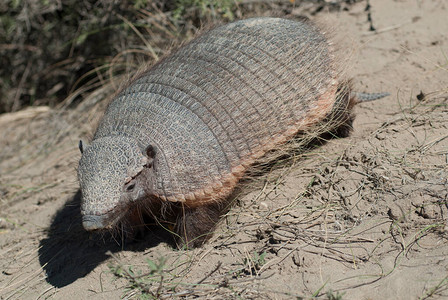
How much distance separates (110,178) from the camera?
3686 mm

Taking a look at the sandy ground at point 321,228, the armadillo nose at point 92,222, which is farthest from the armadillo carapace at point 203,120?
the sandy ground at point 321,228

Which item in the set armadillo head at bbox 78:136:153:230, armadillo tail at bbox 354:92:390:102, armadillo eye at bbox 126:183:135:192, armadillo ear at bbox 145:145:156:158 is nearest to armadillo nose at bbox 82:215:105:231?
armadillo head at bbox 78:136:153:230

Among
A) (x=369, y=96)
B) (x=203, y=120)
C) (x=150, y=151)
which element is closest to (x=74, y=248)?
(x=150, y=151)

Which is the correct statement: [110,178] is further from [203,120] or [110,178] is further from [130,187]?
[203,120]

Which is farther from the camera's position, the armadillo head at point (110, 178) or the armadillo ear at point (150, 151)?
the armadillo ear at point (150, 151)

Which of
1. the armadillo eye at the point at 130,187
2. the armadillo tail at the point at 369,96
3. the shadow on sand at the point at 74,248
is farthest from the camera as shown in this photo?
the armadillo tail at the point at 369,96

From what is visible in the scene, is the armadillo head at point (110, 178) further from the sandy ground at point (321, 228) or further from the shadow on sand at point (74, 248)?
the shadow on sand at point (74, 248)

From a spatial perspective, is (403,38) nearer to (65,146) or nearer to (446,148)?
(446,148)

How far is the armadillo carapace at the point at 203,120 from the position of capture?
385 cm

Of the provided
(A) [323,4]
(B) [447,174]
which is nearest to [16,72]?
(A) [323,4]

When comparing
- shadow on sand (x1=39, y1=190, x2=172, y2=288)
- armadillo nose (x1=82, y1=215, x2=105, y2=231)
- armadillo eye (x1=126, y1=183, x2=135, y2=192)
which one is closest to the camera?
armadillo nose (x1=82, y1=215, x2=105, y2=231)

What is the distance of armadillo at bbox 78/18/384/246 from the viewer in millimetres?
3850

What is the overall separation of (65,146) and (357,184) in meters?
4.47

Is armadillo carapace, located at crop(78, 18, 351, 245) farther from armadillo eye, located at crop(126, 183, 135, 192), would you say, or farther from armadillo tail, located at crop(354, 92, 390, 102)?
armadillo tail, located at crop(354, 92, 390, 102)
